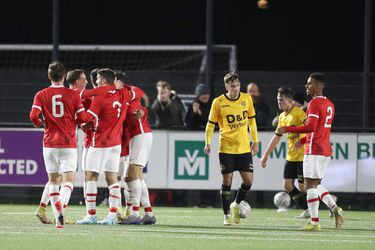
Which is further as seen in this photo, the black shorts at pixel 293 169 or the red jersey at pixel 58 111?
the black shorts at pixel 293 169

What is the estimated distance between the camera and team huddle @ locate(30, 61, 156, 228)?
14.3 metres

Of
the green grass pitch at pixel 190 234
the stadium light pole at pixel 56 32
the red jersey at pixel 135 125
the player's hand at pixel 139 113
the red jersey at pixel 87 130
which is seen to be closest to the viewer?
the green grass pitch at pixel 190 234

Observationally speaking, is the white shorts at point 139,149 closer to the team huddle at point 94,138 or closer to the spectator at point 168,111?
the team huddle at point 94,138

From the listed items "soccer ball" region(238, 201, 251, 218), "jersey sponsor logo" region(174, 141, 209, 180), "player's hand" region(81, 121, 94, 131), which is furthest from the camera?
"jersey sponsor logo" region(174, 141, 209, 180)

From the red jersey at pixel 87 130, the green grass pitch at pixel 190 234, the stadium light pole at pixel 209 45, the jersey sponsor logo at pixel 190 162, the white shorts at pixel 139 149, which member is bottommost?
the green grass pitch at pixel 190 234

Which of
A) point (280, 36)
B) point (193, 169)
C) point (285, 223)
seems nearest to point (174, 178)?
point (193, 169)

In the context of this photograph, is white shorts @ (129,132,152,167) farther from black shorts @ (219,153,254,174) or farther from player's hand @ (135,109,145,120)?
black shorts @ (219,153,254,174)

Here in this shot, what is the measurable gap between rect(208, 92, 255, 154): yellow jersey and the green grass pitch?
1.07 m

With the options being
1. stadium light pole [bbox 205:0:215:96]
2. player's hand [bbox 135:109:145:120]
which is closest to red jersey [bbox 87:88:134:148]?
player's hand [bbox 135:109:145:120]

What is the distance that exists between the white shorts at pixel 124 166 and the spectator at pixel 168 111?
4.04 m

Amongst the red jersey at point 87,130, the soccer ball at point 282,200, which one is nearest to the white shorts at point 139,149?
the red jersey at point 87,130

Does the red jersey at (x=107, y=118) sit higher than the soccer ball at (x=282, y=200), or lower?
higher

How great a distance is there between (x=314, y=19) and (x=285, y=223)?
45.3 feet

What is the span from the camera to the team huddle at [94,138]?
14320 mm
